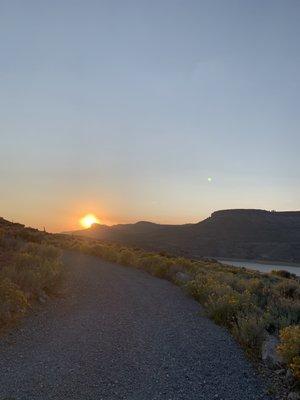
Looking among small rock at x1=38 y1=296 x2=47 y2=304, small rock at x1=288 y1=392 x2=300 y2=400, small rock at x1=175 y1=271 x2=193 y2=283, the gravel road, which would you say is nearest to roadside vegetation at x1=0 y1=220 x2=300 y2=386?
small rock at x1=175 y1=271 x2=193 y2=283

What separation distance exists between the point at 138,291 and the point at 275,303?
582cm

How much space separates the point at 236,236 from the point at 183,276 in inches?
4814

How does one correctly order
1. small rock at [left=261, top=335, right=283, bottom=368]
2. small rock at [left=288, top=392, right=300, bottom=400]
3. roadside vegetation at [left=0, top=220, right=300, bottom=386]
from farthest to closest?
roadside vegetation at [left=0, top=220, right=300, bottom=386], small rock at [left=261, top=335, right=283, bottom=368], small rock at [left=288, top=392, right=300, bottom=400]

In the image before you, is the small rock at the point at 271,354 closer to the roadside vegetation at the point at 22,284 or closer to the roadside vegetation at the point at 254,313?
the roadside vegetation at the point at 254,313

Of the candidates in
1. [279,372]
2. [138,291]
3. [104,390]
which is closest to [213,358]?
[279,372]

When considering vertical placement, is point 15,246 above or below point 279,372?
above

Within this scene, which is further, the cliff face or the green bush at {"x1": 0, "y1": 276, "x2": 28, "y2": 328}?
the cliff face

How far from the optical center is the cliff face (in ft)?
425

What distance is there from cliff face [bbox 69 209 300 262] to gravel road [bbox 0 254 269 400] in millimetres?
103612

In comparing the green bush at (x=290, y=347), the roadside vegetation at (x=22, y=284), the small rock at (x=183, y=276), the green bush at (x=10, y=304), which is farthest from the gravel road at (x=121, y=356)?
the small rock at (x=183, y=276)

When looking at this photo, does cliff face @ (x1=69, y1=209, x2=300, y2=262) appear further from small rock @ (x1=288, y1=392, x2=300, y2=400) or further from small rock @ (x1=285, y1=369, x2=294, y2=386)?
small rock @ (x1=288, y1=392, x2=300, y2=400)

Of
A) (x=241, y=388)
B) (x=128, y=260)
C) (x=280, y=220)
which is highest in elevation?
(x=280, y=220)

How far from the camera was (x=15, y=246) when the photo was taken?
2789 centimetres

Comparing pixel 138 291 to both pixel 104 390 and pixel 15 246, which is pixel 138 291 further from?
pixel 104 390
